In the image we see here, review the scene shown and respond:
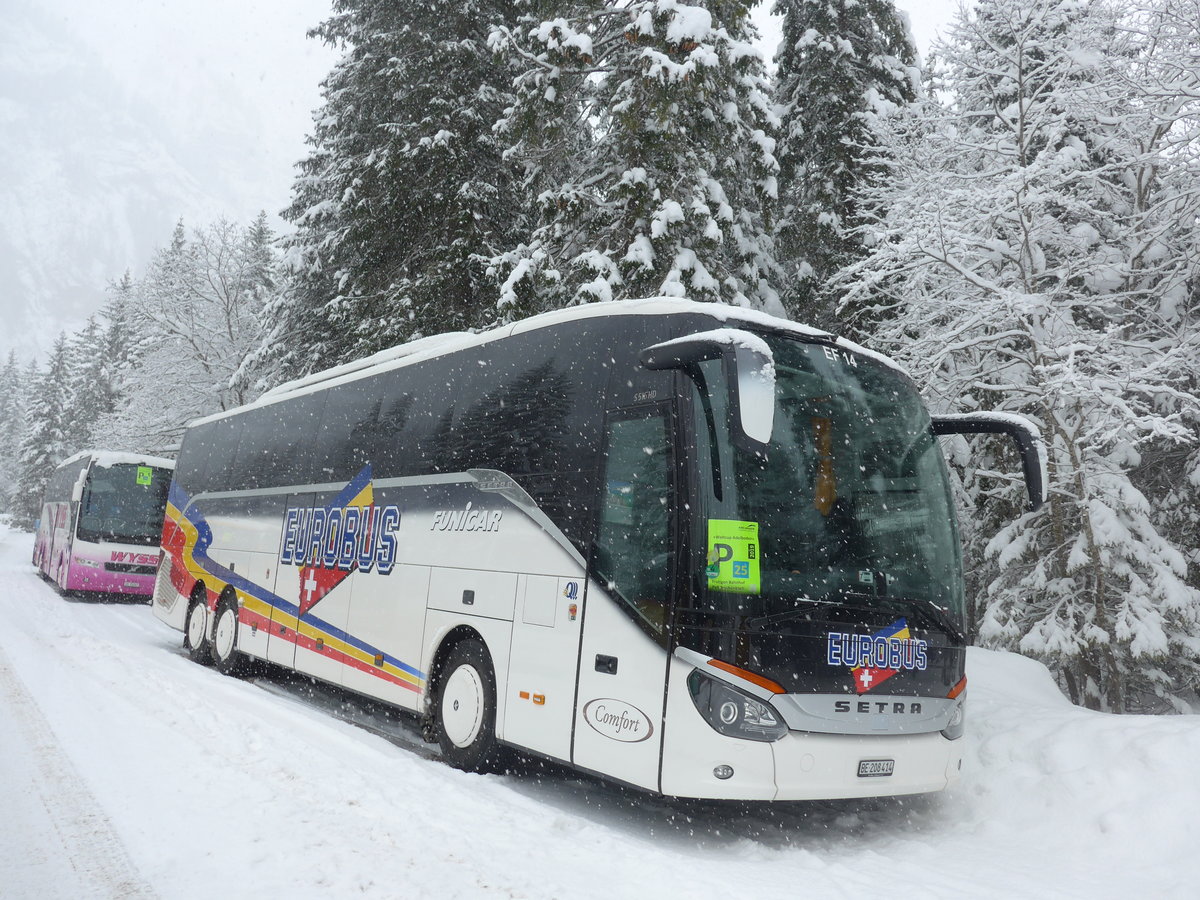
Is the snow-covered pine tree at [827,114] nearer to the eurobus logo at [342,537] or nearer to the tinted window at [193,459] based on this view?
the eurobus logo at [342,537]

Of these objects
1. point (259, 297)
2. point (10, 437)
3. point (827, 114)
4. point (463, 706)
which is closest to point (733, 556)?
point (463, 706)

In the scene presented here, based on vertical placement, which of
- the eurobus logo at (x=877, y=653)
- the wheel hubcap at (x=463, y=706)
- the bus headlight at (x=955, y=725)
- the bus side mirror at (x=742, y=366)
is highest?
the bus side mirror at (x=742, y=366)

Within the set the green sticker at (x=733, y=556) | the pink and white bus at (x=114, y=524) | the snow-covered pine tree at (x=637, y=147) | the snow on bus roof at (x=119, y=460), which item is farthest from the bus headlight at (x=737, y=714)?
the snow on bus roof at (x=119, y=460)

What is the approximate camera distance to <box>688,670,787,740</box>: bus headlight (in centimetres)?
A: 503

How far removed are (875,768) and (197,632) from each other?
11.1 metres

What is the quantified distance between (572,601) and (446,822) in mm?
1601

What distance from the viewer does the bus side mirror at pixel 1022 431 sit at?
657 centimetres

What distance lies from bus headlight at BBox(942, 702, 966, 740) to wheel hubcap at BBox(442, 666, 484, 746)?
3365 mm

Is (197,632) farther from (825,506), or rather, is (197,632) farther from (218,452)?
(825,506)

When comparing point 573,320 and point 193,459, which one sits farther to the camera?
point 193,459

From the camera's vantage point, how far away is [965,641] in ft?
19.7

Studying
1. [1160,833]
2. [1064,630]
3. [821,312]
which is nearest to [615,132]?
[821,312]

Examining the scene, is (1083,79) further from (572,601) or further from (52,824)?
(52,824)

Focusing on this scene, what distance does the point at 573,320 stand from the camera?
6.79m
